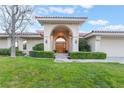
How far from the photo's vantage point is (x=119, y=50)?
909 inches

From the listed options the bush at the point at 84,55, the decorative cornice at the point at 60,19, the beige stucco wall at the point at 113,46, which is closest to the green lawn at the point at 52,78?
the bush at the point at 84,55

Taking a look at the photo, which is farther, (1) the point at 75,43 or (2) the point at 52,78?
(1) the point at 75,43

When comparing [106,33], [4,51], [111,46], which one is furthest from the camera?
[4,51]

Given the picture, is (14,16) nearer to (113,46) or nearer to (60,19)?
(60,19)

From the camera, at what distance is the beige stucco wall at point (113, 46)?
22.6 meters

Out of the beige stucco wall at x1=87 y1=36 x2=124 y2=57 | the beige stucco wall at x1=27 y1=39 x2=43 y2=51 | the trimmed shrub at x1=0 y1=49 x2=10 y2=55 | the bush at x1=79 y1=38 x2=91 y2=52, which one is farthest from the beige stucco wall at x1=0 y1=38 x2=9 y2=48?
the beige stucco wall at x1=87 y1=36 x2=124 y2=57

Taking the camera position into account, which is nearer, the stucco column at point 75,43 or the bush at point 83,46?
the stucco column at point 75,43

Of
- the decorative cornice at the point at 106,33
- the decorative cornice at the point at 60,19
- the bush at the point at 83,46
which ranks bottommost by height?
the bush at the point at 83,46

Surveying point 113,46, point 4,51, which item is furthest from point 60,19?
point 4,51

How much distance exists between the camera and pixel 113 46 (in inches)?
901

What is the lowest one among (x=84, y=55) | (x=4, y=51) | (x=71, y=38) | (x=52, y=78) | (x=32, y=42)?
(x=52, y=78)

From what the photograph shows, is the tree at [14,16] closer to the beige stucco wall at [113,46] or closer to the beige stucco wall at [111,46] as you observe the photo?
the beige stucco wall at [111,46]
